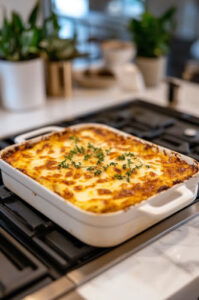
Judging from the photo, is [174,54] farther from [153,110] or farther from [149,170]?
[149,170]

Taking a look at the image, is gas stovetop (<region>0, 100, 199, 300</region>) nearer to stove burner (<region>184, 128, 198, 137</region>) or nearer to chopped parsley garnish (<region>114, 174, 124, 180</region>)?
chopped parsley garnish (<region>114, 174, 124, 180</region>)

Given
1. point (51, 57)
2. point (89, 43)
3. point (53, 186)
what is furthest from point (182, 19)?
point (53, 186)

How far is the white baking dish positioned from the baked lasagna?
0.02 m

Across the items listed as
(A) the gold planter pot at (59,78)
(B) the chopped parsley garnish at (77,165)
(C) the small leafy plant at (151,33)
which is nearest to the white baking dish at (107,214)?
(B) the chopped parsley garnish at (77,165)

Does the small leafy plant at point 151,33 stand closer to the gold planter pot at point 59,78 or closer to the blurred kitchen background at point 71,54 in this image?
the blurred kitchen background at point 71,54

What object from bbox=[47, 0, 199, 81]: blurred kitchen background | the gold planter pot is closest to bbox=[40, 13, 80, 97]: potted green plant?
the gold planter pot

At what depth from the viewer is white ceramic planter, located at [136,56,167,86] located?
1.59m

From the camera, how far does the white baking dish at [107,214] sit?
63cm

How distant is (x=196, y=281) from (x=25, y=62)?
2.89 ft

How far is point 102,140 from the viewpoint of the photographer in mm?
962

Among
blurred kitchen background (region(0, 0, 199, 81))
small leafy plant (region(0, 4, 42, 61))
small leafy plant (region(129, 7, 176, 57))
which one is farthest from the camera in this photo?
blurred kitchen background (region(0, 0, 199, 81))

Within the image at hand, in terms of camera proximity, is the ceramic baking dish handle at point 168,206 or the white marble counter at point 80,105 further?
the white marble counter at point 80,105

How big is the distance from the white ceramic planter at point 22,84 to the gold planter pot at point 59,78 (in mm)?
73

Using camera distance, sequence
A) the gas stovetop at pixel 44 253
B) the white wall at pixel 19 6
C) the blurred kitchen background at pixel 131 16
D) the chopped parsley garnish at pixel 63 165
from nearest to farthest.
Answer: the gas stovetop at pixel 44 253 < the chopped parsley garnish at pixel 63 165 < the white wall at pixel 19 6 < the blurred kitchen background at pixel 131 16
